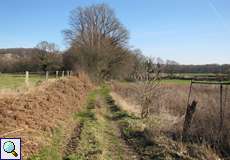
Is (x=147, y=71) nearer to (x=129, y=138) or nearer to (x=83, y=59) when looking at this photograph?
(x=129, y=138)

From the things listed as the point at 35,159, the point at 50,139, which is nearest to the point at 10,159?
the point at 35,159

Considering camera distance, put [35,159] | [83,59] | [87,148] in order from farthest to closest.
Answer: [83,59] → [87,148] → [35,159]

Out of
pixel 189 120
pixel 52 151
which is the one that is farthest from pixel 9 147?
pixel 189 120

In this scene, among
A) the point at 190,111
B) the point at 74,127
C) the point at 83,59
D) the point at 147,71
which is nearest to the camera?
the point at 190,111

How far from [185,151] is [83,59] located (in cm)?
4009

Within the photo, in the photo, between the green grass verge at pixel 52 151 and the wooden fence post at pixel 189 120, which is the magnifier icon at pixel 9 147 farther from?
the wooden fence post at pixel 189 120

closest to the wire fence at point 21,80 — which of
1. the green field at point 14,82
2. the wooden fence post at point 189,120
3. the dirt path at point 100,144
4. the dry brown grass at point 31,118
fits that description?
the green field at point 14,82

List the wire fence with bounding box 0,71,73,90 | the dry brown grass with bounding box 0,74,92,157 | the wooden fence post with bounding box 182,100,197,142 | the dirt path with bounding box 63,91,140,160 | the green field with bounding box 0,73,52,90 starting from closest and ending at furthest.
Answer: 1. the dirt path with bounding box 63,91,140,160
2. the dry brown grass with bounding box 0,74,92,157
3. the wooden fence post with bounding box 182,100,197,142
4. the green field with bounding box 0,73,52,90
5. the wire fence with bounding box 0,71,73,90

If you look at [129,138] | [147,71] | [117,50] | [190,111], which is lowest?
[129,138]

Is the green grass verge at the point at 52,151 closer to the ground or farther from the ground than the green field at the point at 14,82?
closer to the ground

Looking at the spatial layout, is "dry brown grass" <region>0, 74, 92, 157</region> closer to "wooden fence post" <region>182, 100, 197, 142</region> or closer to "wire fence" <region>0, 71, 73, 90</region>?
"wire fence" <region>0, 71, 73, 90</region>

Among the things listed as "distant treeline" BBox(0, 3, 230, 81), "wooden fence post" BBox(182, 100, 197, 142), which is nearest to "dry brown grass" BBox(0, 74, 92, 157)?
Answer: "wooden fence post" BBox(182, 100, 197, 142)

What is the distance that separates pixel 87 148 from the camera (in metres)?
9.64

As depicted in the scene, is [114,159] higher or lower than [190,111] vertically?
lower
